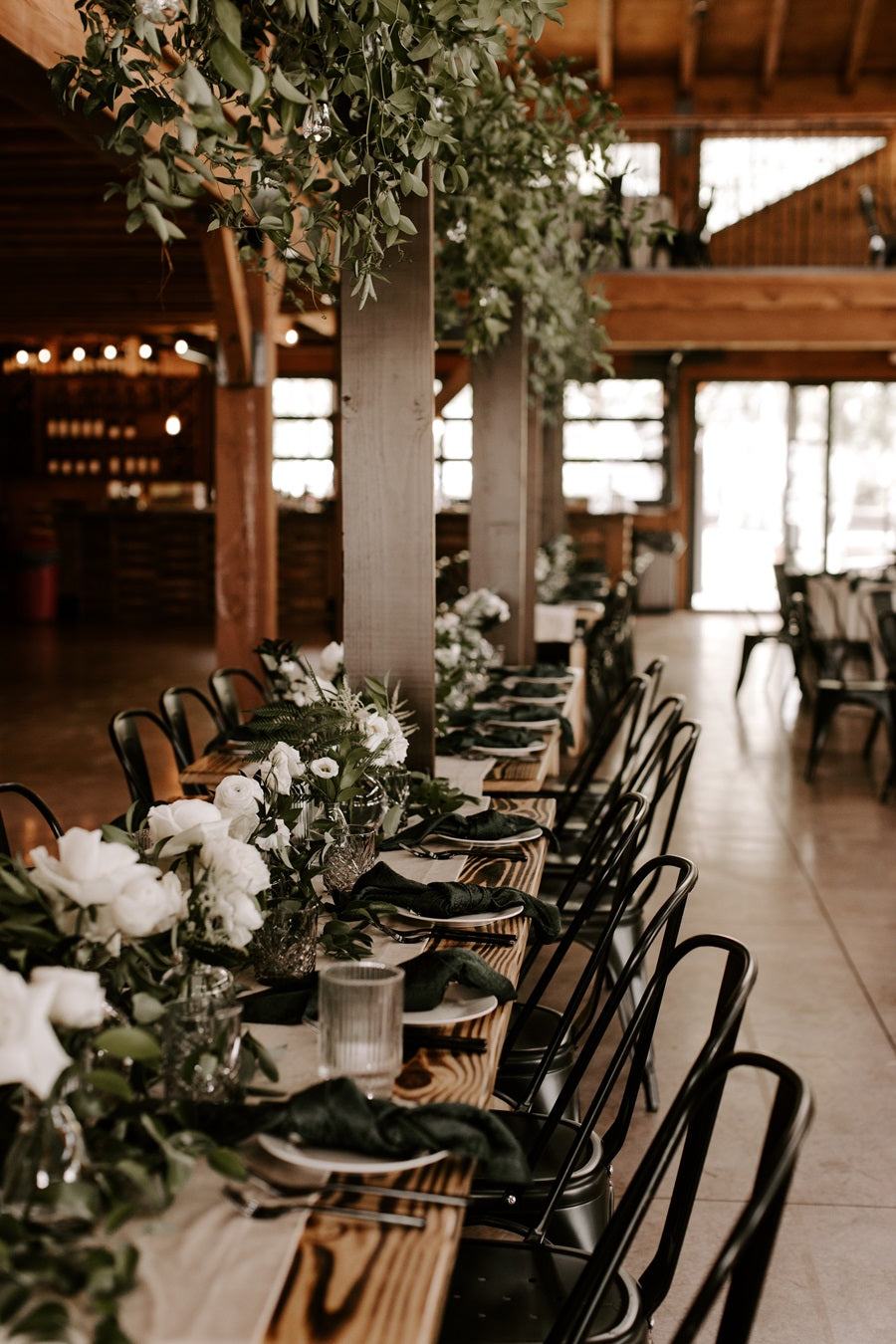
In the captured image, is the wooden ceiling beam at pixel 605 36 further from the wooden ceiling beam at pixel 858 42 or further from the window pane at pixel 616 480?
the window pane at pixel 616 480

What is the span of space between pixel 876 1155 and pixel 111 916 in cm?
219

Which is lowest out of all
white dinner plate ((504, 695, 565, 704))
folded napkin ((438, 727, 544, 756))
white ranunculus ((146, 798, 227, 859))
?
folded napkin ((438, 727, 544, 756))

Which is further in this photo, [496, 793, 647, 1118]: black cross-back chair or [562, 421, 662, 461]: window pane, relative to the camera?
[562, 421, 662, 461]: window pane

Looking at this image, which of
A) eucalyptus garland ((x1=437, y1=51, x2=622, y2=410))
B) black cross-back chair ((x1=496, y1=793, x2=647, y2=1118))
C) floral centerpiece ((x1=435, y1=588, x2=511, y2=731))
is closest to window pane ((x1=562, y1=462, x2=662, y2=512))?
eucalyptus garland ((x1=437, y1=51, x2=622, y2=410))

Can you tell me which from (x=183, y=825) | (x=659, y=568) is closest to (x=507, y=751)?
(x=183, y=825)

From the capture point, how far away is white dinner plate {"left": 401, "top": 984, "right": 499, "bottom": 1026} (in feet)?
5.78

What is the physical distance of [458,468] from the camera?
17.0 metres

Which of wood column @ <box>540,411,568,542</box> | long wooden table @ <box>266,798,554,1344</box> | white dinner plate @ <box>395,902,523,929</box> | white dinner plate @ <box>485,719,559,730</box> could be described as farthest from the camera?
wood column @ <box>540,411,568,542</box>

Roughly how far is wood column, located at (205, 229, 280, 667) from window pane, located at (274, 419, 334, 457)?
9.53 metres

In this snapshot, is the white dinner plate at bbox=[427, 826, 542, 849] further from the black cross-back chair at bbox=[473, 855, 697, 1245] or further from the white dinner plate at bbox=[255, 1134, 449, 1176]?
the white dinner plate at bbox=[255, 1134, 449, 1176]

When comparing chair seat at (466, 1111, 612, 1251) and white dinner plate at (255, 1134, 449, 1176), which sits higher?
white dinner plate at (255, 1134, 449, 1176)

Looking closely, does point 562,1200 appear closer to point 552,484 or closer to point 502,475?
point 502,475

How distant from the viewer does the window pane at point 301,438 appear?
16984 mm

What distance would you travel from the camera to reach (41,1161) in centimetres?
126
